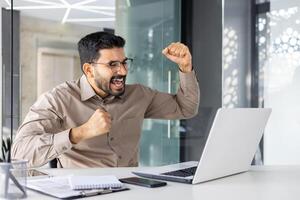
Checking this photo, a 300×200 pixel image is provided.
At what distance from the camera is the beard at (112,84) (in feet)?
6.30

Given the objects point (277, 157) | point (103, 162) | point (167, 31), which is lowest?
point (277, 157)

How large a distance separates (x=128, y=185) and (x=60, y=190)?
208mm

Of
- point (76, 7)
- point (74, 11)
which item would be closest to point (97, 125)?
point (76, 7)

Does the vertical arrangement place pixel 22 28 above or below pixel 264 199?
above

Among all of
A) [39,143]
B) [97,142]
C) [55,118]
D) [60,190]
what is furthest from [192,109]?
[60,190]

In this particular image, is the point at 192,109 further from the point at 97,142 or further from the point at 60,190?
the point at 60,190

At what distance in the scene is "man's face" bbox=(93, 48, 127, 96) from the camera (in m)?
1.92

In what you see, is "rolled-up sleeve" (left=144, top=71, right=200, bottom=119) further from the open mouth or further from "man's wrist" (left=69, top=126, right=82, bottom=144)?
"man's wrist" (left=69, top=126, right=82, bottom=144)

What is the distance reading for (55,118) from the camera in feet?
5.79

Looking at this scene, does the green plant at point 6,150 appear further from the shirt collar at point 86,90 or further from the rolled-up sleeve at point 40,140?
the shirt collar at point 86,90

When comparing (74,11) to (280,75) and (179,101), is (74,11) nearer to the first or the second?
(280,75)

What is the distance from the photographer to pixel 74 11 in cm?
511

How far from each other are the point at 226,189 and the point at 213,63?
9.22ft

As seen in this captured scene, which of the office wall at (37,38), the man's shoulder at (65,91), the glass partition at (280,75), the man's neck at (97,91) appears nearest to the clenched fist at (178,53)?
the man's neck at (97,91)
